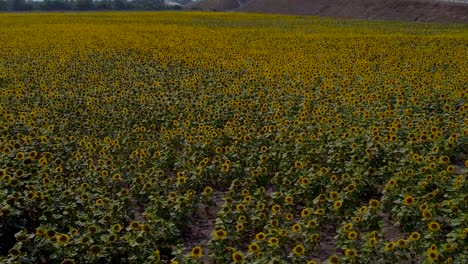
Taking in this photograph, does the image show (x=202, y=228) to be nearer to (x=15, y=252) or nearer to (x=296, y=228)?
(x=296, y=228)

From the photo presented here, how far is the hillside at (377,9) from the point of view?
43.9m

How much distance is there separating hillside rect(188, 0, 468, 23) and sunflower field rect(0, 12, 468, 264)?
1281 inches

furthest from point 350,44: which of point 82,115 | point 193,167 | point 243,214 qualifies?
point 243,214

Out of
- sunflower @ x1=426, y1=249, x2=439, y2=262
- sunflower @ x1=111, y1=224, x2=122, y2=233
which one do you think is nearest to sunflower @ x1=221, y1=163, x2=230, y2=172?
sunflower @ x1=111, y1=224, x2=122, y2=233

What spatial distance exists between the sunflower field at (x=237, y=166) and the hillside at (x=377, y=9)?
3255cm

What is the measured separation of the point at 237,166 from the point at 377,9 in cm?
4872

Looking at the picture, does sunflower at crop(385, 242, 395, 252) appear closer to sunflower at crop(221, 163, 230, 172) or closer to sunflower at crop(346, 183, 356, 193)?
sunflower at crop(346, 183, 356, 193)

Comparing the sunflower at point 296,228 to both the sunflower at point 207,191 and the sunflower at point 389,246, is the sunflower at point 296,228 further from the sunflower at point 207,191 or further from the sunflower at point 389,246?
the sunflower at point 207,191

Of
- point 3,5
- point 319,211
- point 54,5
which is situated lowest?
point 319,211

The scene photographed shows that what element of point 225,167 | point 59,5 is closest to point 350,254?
point 225,167

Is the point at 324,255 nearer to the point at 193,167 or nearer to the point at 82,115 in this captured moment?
the point at 193,167

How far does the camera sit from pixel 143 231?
5.20 meters

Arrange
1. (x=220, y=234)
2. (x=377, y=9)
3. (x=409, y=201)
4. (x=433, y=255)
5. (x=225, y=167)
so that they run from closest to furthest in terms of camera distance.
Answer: (x=433, y=255) < (x=220, y=234) < (x=409, y=201) < (x=225, y=167) < (x=377, y=9)

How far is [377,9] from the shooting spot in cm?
5153
